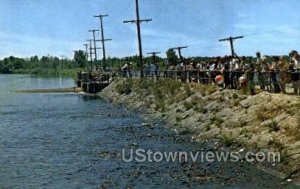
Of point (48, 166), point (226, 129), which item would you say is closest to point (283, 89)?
point (226, 129)

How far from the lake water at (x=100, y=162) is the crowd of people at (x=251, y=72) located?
4654mm

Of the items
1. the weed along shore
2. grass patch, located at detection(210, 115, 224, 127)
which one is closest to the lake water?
the weed along shore

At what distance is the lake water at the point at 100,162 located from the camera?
1786 centimetres

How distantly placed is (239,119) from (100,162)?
21.9ft

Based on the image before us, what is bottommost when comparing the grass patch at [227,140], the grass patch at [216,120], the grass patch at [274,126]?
the grass patch at [227,140]

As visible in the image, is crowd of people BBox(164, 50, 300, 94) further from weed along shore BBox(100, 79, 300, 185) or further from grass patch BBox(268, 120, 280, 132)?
grass patch BBox(268, 120, 280, 132)

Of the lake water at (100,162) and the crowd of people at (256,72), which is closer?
the lake water at (100,162)

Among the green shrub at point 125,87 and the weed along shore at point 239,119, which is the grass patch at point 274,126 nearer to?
the weed along shore at point 239,119

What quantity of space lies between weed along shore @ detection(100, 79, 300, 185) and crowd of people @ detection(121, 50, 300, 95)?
2.50ft

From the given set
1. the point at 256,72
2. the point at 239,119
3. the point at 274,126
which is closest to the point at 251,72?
the point at 256,72

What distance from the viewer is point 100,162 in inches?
864

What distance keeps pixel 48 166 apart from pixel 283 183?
9.07 metres

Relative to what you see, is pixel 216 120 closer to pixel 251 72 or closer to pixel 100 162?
pixel 251 72

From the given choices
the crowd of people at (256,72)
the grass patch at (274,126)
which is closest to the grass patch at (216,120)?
the crowd of people at (256,72)
